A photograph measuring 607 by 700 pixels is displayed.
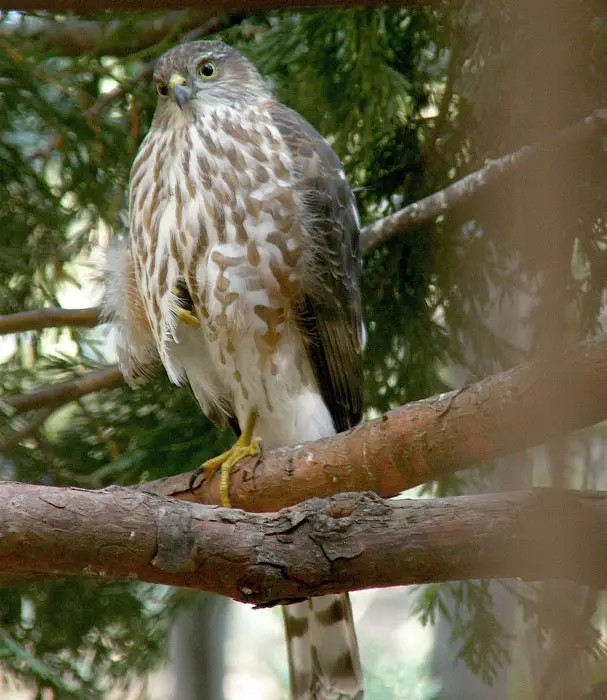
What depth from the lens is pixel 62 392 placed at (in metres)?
3.67

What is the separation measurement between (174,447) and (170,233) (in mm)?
826

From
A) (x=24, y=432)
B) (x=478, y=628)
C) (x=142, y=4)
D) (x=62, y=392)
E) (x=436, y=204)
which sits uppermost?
(x=142, y=4)

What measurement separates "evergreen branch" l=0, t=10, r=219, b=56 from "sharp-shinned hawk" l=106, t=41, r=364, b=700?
1.02ft

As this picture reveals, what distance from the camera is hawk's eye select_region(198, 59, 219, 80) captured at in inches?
148

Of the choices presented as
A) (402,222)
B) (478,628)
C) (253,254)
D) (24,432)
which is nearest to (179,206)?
(253,254)

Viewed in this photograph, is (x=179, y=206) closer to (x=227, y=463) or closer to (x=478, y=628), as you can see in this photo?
(x=227, y=463)

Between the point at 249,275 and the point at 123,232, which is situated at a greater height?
the point at 249,275

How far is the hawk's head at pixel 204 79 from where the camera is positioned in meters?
3.69

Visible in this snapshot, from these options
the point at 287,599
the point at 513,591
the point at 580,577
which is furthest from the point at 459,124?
the point at 580,577

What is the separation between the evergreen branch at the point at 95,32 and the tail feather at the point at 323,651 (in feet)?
7.50

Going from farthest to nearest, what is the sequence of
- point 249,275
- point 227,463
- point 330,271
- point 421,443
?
1. point 330,271
2. point 249,275
3. point 227,463
4. point 421,443

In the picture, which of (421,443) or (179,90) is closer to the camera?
(421,443)

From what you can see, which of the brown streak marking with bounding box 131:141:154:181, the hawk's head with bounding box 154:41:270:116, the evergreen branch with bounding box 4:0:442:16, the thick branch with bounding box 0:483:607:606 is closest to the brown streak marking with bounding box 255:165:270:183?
the hawk's head with bounding box 154:41:270:116

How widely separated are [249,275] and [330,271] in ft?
1.05
